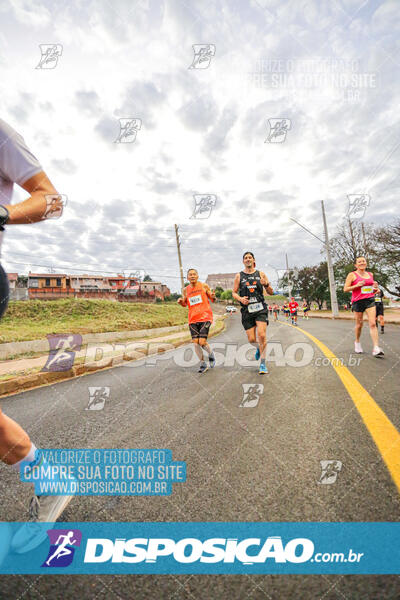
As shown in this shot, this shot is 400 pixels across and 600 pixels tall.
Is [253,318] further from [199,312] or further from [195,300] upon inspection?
[195,300]

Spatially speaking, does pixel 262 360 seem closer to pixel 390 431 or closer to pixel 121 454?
pixel 390 431

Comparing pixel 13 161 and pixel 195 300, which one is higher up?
pixel 13 161

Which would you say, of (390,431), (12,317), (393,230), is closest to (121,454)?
(390,431)

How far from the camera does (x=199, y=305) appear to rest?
612 centimetres

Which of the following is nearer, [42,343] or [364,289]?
[364,289]

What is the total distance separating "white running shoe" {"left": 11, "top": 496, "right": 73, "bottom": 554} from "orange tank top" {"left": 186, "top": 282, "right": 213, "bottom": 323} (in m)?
4.68

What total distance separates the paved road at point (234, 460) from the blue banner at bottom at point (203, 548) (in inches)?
2.1

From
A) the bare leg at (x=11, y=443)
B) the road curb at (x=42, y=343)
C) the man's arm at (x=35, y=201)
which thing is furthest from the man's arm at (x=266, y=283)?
the road curb at (x=42, y=343)

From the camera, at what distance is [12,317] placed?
15.5 m

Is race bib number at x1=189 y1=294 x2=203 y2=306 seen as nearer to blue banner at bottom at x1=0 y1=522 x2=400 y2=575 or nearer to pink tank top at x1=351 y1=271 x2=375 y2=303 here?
pink tank top at x1=351 y1=271 x2=375 y2=303

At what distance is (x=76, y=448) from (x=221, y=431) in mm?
1148

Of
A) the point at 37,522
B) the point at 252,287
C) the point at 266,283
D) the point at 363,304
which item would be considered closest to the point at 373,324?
the point at 363,304

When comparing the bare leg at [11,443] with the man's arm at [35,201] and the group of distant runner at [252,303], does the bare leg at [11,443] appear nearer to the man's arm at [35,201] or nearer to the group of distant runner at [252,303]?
the man's arm at [35,201]

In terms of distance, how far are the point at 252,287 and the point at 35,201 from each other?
→ 454 cm
